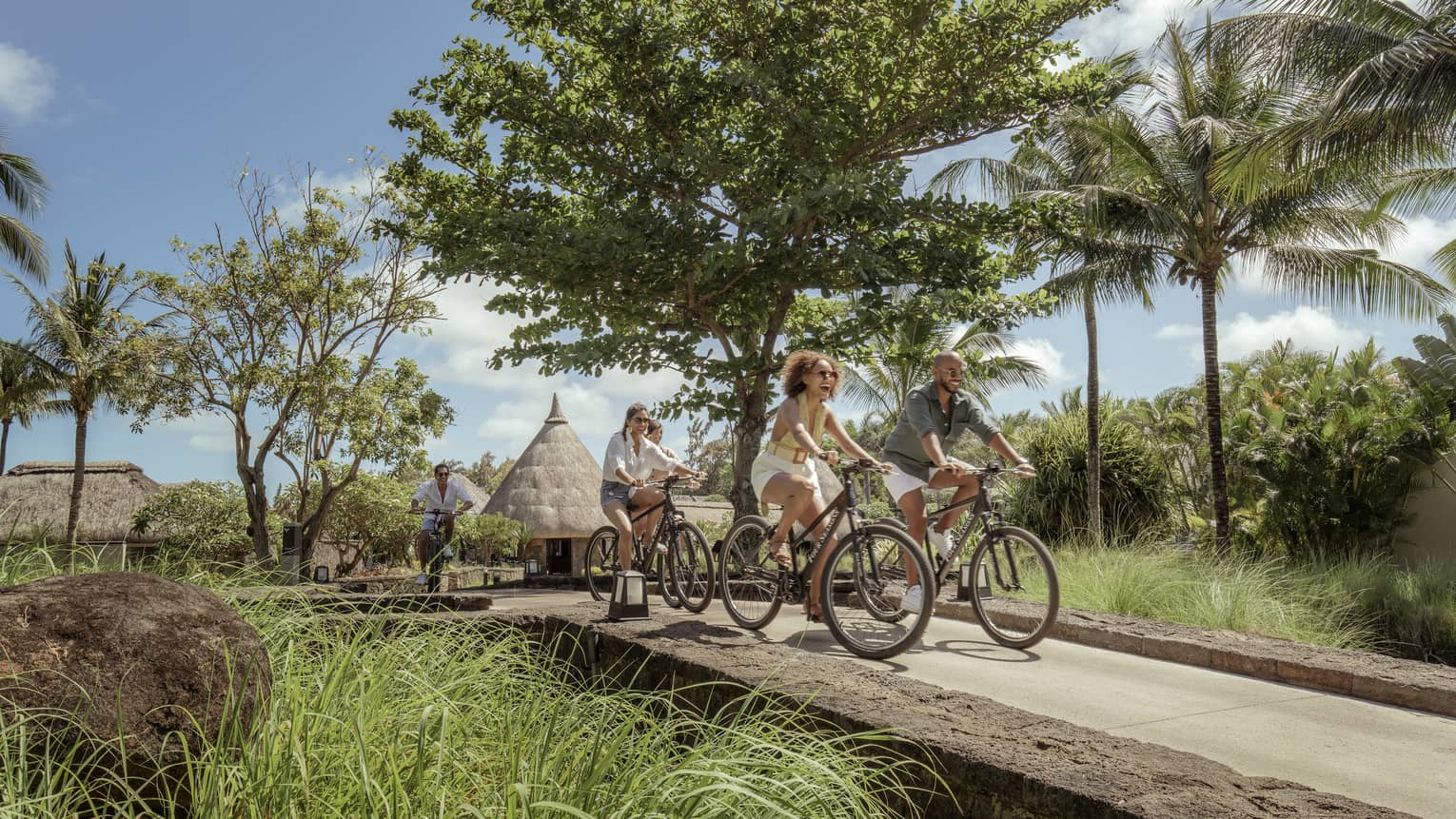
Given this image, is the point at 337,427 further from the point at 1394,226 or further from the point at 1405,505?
the point at 1394,226

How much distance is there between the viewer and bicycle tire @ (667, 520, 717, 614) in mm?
7548

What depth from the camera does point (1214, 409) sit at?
18.9 meters

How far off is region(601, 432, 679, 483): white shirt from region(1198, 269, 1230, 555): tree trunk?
12113 millimetres

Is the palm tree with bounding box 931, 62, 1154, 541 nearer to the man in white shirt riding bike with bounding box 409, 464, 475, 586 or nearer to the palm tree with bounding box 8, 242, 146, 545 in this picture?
the man in white shirt riding bike with bounding box 409, 464, 475, 586

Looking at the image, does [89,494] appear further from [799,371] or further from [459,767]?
[459,767]

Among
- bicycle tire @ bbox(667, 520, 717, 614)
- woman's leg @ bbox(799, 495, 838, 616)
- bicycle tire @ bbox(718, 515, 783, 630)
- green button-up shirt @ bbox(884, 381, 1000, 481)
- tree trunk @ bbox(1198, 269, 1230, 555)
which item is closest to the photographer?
woman's leg @ bbox(799, 495, 838, 616)

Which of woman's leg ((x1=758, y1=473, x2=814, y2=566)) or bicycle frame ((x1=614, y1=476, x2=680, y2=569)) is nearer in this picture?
woman's leg ((x1=758, y1=473, x2=814, y2=566))

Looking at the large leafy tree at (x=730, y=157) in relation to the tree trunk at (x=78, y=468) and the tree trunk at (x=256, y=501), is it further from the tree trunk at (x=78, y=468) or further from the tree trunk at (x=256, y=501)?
the tree trunk at (x=78, y=468)

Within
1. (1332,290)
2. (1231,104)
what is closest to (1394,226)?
(1332,290)

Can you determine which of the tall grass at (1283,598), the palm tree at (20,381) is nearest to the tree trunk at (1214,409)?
the tall grass at (1283,598)

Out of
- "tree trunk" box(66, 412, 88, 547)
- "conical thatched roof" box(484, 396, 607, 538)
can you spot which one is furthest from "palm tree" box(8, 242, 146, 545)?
"conical thatched roof" box(484, 396, 607, 538)

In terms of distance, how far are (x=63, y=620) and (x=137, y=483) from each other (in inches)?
1391

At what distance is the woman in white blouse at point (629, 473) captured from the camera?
8.22 meters

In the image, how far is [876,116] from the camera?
44.8 feet
